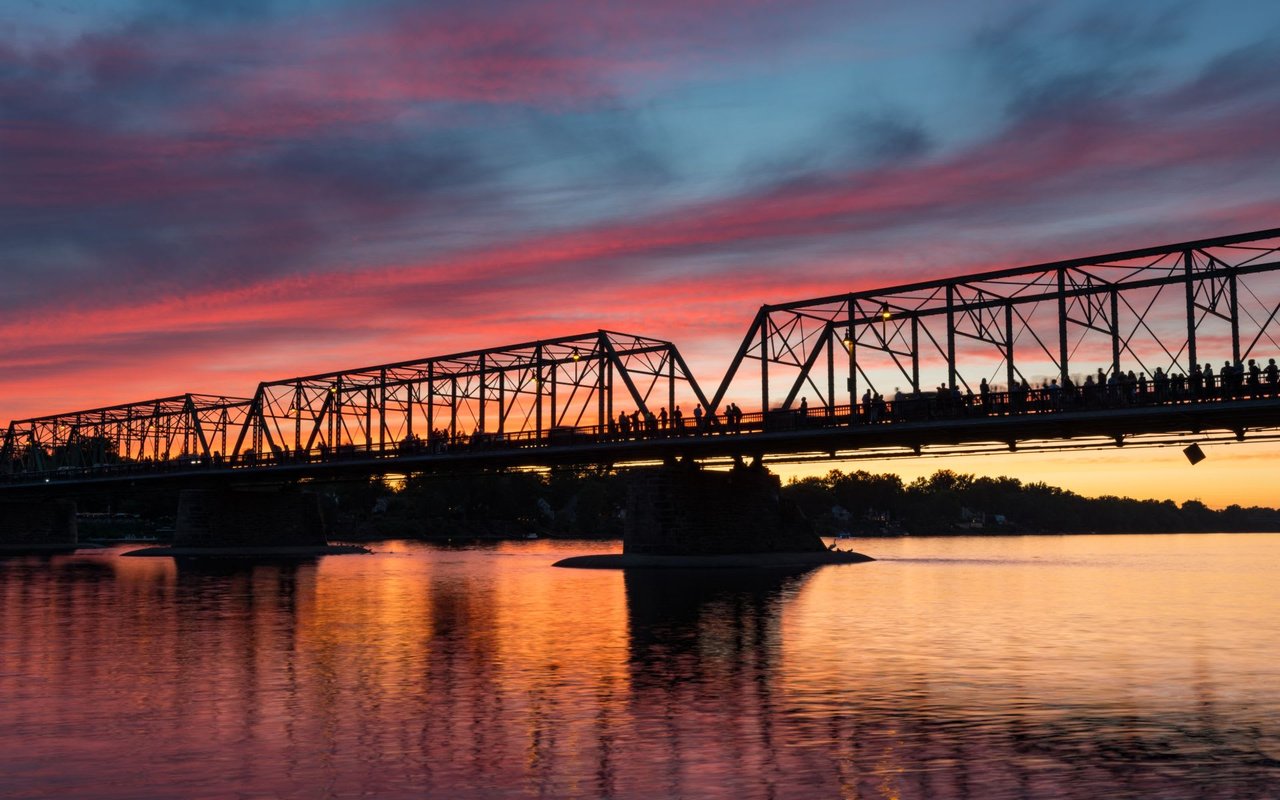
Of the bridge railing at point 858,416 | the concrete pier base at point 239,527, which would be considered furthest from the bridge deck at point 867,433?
the concrete pier base at point 239,527

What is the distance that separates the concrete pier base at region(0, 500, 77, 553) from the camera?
166 meters

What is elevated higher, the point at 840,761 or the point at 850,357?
the point at 850,357

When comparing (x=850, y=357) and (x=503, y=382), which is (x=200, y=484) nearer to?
(x=503, y=382)

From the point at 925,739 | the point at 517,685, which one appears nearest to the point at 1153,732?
the point at 925,739

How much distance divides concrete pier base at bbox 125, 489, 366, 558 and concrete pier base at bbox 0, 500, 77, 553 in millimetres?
39934

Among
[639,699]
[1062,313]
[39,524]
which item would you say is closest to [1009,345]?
[1062,313]

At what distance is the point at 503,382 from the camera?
118m

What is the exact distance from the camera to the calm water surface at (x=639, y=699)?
19.0 m

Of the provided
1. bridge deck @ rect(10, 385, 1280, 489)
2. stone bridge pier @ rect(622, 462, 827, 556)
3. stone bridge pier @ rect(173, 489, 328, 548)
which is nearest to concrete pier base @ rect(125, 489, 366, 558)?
stone bridge pier @ rect(173, 489, 328, 548)

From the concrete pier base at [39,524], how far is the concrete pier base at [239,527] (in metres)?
39.9

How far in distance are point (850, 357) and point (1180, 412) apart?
965 inches

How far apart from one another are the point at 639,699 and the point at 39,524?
163 meters

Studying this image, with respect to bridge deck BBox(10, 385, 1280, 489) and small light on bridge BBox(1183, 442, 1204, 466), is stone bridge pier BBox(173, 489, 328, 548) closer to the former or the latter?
bridge deck BBox(10, 385, 1280, 489)

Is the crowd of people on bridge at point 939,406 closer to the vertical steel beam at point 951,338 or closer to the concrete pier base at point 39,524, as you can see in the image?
the vertical steel beam at point 951,338
